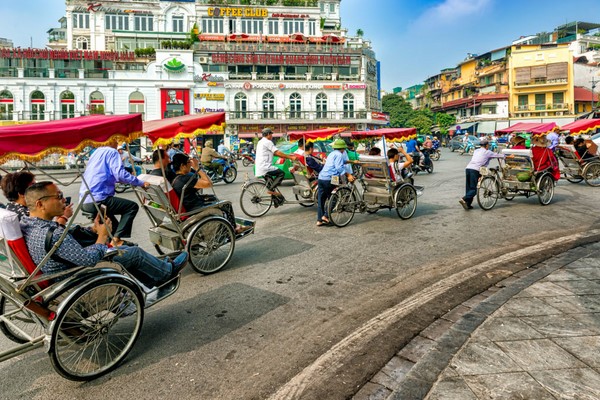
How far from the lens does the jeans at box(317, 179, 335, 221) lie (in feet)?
28.2

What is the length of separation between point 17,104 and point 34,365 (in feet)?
174

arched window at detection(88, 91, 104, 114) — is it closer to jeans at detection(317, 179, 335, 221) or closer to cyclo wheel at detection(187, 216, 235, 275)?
jeans at detection(317, 179, 335, 221)

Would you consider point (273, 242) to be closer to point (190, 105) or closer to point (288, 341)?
point (288, 341)

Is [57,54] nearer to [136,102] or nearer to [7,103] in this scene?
[7,103]

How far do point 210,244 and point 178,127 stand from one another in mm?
1938

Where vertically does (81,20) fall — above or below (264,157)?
above

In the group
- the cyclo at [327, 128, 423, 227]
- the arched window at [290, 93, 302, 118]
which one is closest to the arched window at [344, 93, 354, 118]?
the arched window at [290, 93, 302, 118]

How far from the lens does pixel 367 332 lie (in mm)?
4242

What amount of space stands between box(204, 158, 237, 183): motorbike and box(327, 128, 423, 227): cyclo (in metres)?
8.48

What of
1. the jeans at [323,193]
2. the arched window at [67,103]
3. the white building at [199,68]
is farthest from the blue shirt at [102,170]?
the arched window at [67,103]

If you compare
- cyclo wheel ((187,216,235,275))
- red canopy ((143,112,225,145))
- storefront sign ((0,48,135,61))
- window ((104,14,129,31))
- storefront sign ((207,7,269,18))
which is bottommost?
cyclo wheel ((187,216,235,275))

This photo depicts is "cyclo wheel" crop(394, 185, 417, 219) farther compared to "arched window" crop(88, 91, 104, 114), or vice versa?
"arched window" crop(88, 91, 104, 114)

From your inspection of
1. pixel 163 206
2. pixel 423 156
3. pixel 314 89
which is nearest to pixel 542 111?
pixel 314 89

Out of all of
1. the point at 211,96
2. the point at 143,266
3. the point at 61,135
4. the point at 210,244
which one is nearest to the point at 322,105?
the point at 211,96
